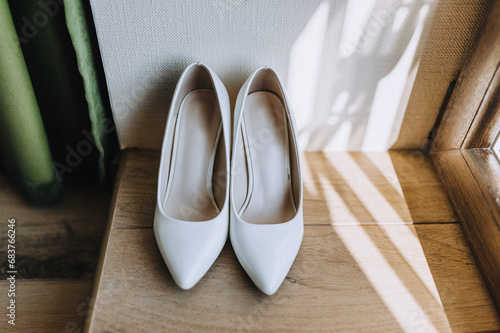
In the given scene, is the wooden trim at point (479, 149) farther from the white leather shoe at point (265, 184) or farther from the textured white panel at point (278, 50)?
the white leather shoe at point (265, 184)

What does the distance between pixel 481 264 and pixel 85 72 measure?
2.45 ft

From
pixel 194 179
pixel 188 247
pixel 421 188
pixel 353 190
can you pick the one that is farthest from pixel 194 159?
pixel 421 188

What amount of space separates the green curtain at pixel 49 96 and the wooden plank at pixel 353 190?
12 cm

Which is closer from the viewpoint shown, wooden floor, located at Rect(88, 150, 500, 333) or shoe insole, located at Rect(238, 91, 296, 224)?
wooden floor, located at Rect(88, 150, 500, 333)

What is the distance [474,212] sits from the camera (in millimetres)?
694

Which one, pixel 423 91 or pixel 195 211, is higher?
pixel 423 91

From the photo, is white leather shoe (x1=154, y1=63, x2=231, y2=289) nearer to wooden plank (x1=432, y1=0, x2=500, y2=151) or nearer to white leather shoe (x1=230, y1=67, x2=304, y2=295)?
white leather shoe (x1=230, y1=67, x2=304, y2=295)

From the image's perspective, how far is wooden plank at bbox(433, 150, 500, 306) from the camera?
64cm

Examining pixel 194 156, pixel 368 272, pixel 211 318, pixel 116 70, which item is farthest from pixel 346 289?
pixel 116 70

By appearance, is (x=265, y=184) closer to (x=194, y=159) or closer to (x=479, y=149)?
(x=194, y=159)

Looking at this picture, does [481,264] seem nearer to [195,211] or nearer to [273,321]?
[273,321]

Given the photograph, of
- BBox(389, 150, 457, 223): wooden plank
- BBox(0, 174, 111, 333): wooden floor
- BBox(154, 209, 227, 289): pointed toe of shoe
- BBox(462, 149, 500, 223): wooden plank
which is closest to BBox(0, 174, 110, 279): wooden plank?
BBox(0, 174, 111, 333): wooden floor

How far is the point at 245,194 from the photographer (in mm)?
708

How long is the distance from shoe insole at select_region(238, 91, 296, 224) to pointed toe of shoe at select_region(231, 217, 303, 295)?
64 millimetres
